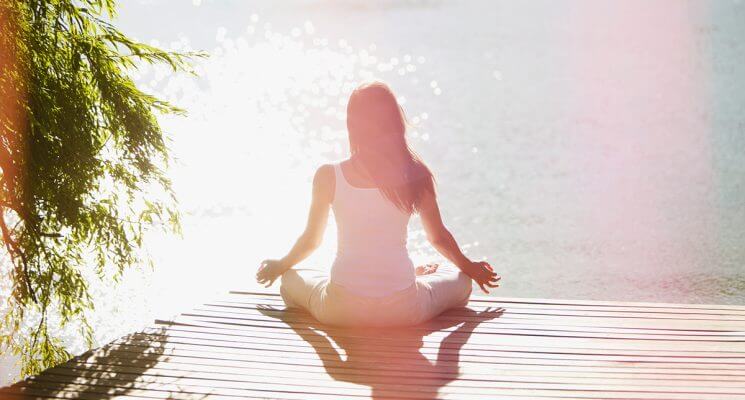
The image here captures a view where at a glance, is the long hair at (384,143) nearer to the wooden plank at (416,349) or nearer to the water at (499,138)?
the wooden plank at (416,349)

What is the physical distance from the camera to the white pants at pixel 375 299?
13.2 feet

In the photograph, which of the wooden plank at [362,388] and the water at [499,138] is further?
the water at [499,138]

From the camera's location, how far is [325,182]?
4031mm

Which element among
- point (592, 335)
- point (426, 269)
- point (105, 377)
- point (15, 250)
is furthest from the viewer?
point (15, 250)

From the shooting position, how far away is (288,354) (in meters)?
3.83

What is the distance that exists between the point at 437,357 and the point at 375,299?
1.40ft

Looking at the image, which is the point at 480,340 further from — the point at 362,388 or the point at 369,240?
the point at 362,388

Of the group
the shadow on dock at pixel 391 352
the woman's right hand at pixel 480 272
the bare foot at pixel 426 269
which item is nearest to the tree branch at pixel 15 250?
the shadow on dock at pixel 391 352

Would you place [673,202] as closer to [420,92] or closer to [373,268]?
[420,92]

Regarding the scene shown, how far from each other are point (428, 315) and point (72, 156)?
7.39 feet

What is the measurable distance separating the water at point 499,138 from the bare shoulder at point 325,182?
3261 millimetres

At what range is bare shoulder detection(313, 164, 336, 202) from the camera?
4.02 m

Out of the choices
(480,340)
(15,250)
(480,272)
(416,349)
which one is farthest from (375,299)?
(15,250)

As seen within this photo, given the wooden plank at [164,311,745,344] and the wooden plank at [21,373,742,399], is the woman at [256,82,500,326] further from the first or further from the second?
the wooden plank at [21,373,742,399]
